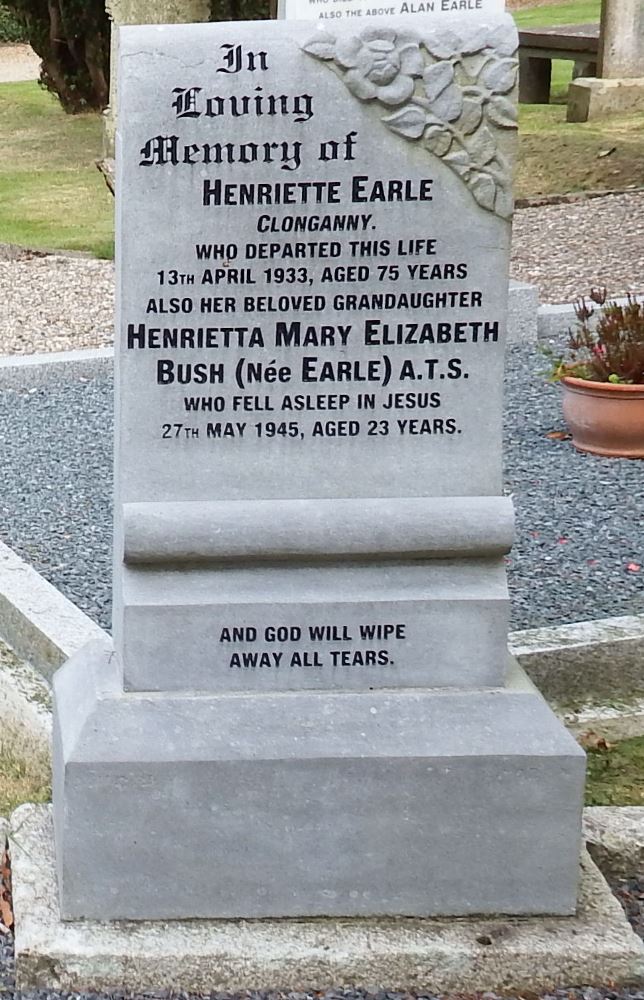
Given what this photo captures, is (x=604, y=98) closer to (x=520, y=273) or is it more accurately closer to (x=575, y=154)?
(x=575, y=154)

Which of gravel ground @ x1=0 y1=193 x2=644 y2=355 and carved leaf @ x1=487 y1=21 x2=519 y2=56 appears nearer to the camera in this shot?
carved leaf @ x1=487 y1=21 x2=519 y2=56

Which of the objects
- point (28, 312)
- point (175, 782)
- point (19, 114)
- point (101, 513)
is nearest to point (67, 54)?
point (19, 114)

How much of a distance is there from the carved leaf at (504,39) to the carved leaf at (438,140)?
179 mm

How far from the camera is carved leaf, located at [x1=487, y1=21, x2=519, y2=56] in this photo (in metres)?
2.78

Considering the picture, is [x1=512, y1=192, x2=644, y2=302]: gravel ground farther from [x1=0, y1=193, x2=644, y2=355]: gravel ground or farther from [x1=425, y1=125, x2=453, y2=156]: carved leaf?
[x1=425, y1=125, x2=453, y2=156]: carved leaf

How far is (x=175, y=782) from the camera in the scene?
2.95m

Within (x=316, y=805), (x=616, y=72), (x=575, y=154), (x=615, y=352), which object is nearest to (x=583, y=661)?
(x=316, y=805)

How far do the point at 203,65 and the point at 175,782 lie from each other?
139 cm

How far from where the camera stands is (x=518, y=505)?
5551 millimetres

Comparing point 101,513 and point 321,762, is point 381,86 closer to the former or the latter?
point 321,762

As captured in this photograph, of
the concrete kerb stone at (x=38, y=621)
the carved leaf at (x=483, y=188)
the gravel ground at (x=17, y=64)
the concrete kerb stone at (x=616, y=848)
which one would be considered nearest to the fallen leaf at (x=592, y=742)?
the concrete kerb stone at (x=616, y=848)

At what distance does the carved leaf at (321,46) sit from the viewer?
2754 millimetres

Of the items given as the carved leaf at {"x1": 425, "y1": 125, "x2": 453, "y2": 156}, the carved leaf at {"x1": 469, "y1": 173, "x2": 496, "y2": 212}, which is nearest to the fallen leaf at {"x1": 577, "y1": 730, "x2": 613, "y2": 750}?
the carved leaf at {"x1": 469, "y1": 173, "x2": 496, "y2": 212}

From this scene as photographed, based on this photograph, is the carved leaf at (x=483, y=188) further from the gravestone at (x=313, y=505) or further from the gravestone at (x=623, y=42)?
the gravestone at (x=623, y=42)
